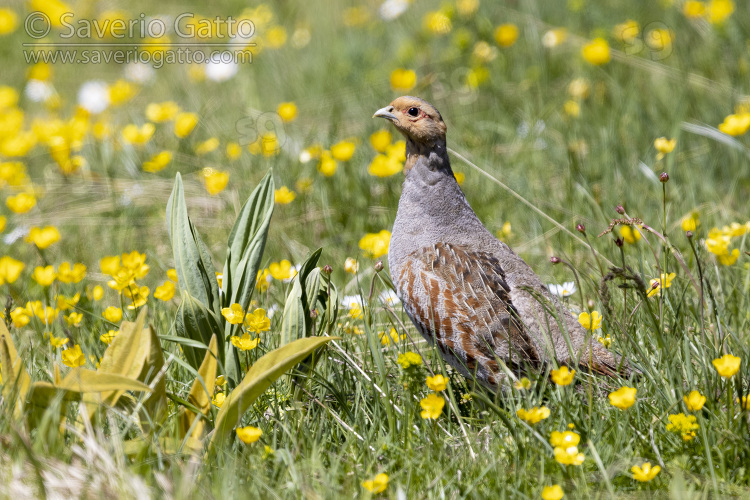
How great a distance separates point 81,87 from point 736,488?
927 centimetres

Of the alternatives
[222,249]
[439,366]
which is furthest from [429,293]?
[222,249]

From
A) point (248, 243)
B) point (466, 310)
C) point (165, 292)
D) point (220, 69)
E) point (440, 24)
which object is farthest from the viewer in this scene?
point (220, 69)

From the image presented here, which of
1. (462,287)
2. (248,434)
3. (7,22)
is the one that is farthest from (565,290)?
(7,22)

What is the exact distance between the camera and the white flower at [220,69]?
8.89 m

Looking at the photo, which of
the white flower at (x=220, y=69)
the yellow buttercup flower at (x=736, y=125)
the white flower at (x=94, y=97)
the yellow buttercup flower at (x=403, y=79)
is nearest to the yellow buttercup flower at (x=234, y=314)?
the yellow buttercup flower at (x=736, y=125)

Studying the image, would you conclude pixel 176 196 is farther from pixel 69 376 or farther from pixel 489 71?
pixel 489 71

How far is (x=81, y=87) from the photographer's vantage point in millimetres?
9836

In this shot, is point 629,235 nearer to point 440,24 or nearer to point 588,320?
point 588,320

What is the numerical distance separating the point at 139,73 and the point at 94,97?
80 centimetres

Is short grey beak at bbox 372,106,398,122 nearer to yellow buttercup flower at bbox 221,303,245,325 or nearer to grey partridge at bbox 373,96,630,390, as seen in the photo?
grey partridge at bbox 373,96,630,390

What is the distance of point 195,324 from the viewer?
133 inches

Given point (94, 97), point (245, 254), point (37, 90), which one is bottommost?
point (245, 254)

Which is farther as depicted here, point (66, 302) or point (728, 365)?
point (66, 302)

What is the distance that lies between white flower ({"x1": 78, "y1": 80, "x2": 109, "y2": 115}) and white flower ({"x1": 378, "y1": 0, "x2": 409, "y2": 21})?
11.5ft
